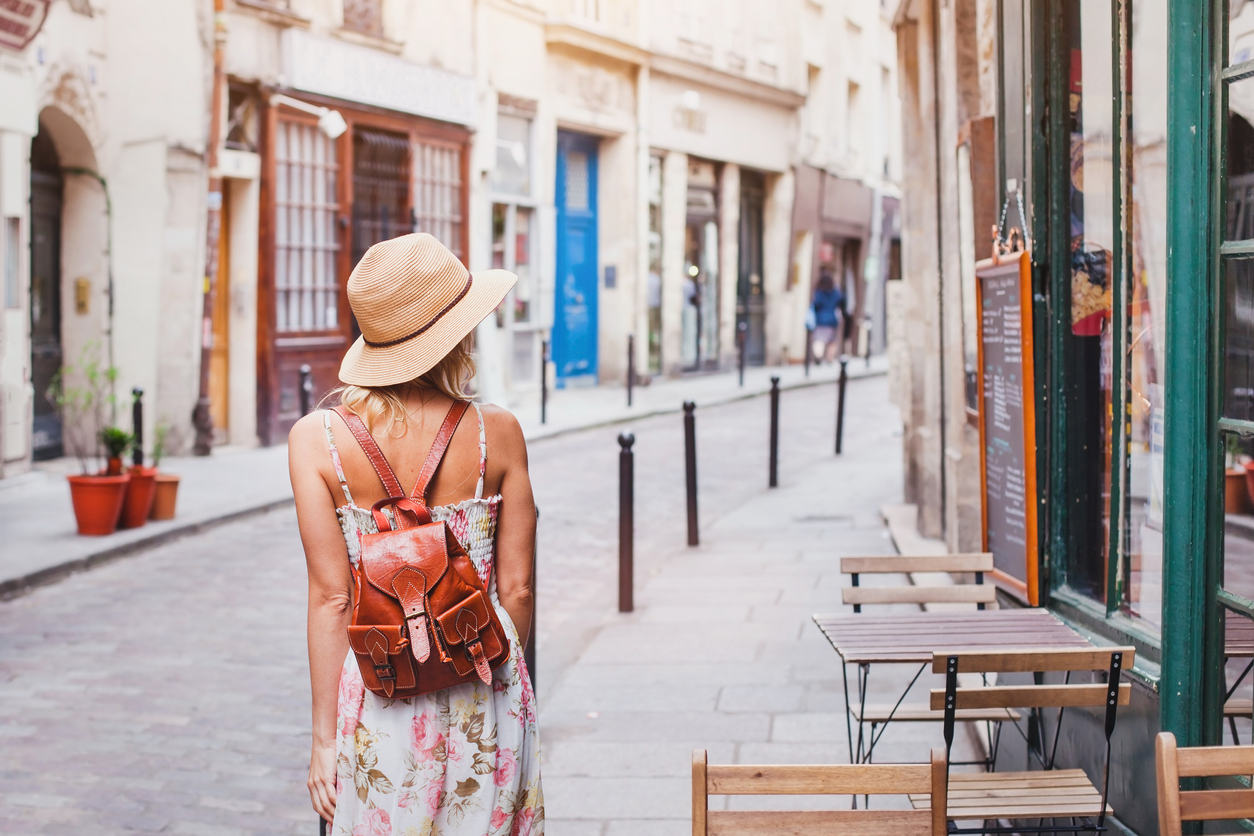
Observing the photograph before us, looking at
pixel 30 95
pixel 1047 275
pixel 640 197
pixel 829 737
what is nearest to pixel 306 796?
pixel 829 737

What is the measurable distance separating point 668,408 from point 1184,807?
53.7ft

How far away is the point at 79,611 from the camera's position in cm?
766

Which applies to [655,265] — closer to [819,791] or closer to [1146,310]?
[1146,310]

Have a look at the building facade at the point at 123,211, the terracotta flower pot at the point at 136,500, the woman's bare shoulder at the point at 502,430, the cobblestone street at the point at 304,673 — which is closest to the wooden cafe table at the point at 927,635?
the cobblestone street at the point at 304,673

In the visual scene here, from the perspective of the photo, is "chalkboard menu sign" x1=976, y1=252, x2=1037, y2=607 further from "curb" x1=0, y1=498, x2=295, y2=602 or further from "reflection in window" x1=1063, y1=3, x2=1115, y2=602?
"curb" x1=0, y1=498, x2=295, y2=602

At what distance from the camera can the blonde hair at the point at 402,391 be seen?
2.72 metres

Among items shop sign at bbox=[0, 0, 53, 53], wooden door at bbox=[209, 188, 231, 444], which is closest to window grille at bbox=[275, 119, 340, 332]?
wooden door at bbox=[209, 188, 231, 444]

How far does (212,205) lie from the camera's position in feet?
44.7

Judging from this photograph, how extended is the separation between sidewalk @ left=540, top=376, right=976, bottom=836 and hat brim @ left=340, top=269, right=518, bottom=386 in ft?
7.58

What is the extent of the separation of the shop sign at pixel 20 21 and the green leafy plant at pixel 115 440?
307 cm

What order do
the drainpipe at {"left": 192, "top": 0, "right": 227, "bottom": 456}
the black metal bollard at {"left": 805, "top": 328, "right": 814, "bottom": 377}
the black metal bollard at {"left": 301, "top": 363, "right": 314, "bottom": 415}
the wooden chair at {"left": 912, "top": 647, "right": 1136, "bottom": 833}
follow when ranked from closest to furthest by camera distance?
the wooden chair at {"left": 912, "top": 647, "right": 1136, "bottom": 833}
the drainpipe at {"left": 192, "top": 0, "right": 227, "bottom": 456}
the black metal bollard at {"left": 301, "top": 363, "right": 314, "bottom": 415}
the black metal bollard at {"left": 805, "top": 328, "right": 814, "bottom": 377}

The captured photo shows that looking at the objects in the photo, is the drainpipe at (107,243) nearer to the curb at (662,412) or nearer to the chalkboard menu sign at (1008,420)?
the curb at (662,412)

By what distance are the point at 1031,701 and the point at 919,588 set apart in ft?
4.50

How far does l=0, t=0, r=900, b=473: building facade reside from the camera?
1313cm
